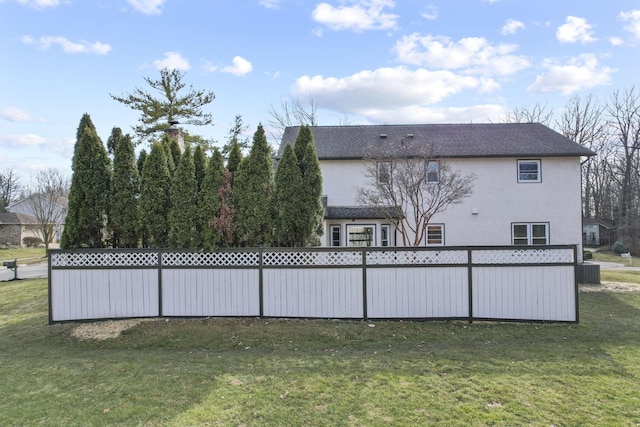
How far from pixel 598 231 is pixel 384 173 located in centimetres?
4308

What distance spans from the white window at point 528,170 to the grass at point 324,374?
8668 mm

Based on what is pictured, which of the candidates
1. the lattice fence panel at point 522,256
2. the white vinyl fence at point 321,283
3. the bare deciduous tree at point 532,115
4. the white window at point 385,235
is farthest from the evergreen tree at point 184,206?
the bare deciduous tree at point 532,115

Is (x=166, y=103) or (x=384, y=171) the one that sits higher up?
(x=166, y=103)

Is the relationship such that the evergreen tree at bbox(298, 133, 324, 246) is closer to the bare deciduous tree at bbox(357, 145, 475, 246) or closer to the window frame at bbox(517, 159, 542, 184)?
the bare deciduous tree at bbox(357, 145, 475, 246)

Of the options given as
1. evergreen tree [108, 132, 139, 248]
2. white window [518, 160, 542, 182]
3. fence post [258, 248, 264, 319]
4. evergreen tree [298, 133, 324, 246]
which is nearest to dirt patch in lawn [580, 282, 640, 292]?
white window [518, 160, 542, 182]

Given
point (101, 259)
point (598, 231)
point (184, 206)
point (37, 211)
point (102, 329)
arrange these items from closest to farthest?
1. point (102, 329)
2. point (101, 259)
3. point (184, 206)
4. point (37, 211)
5. point (598, 231)

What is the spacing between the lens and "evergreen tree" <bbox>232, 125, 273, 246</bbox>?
8.26 metres

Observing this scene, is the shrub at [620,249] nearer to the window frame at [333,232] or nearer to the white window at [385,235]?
the white window at [385,235]

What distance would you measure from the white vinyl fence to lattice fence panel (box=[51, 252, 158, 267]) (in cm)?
2

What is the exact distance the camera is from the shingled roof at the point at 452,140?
15539 millimetres

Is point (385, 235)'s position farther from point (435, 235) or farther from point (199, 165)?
point (199, 165)

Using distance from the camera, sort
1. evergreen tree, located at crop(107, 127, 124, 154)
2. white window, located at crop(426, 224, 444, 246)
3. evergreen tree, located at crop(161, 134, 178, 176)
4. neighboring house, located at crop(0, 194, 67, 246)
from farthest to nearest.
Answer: neighboring house, located at crop(0, 194, 67, 246) < white window, located at crop(426, 224, 444, 246) < evergreen tree, located at crop(107, 127, 124, 154) < evergreen tree, located at crop(161, 134, 178, 176)

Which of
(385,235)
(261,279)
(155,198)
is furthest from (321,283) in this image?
(385,235)

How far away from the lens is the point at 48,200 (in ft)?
111
